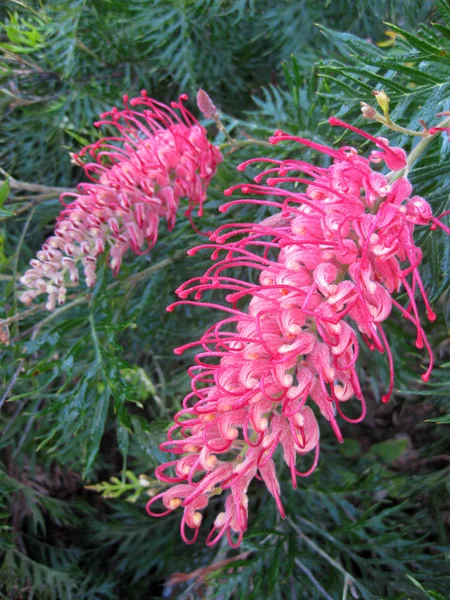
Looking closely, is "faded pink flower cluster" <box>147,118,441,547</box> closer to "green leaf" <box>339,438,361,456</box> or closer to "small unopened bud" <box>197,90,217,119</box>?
"small unopened bud" <box>197,90,217,119</box>

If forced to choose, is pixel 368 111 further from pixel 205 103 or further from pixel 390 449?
pixel 390 449

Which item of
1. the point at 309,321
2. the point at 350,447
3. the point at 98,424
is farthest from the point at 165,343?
the point at 309,321

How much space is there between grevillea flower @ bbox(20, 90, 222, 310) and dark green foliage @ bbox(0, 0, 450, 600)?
3.1 inches

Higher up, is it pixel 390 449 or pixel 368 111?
pixel 368 111

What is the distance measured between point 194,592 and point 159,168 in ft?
2.21

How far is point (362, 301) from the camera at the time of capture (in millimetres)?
397

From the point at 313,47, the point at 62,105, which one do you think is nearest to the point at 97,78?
the point at 62,105

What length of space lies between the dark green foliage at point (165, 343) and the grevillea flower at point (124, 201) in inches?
3.1

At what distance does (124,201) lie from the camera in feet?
2.23

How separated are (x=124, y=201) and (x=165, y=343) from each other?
1.73 ft

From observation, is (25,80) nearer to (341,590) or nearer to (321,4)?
(321,4)

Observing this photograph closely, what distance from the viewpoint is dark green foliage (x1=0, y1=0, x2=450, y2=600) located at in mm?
786

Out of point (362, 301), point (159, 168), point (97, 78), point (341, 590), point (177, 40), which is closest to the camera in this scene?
point (362, 301)

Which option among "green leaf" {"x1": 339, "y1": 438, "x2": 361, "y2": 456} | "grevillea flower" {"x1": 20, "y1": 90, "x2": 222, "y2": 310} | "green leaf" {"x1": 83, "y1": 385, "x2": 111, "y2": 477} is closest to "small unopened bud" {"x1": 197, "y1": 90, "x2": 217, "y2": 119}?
"grevillea flower" {"x1": 20, "y1": 90, "x2": 222, "y2": 310}
